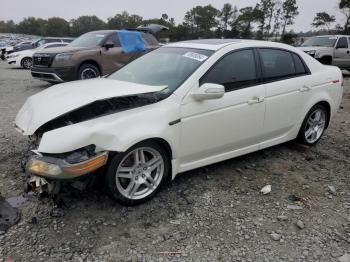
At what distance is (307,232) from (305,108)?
2149 mm

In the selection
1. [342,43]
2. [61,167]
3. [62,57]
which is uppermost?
[61,167]

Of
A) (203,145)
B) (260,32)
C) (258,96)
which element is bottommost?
(260,32)

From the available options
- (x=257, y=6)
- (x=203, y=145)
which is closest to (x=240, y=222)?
(x=203, y=145)

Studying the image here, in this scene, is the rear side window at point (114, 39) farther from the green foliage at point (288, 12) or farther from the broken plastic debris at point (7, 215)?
the green foliage at point (288, 12)

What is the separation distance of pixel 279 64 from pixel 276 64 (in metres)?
0.06

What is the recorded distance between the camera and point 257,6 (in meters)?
61.2

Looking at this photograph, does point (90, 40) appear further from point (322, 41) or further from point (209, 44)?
point (322, 41)

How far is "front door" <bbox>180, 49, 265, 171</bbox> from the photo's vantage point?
366 centimetres

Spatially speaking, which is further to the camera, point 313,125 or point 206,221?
point 313,125

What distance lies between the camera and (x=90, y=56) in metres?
9.78

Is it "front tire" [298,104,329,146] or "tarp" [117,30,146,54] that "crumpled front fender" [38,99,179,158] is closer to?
"front tire" [298,104,329,146]

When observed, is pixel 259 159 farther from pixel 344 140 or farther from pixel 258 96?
pixel 344 140

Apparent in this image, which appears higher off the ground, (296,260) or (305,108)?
(305,108)

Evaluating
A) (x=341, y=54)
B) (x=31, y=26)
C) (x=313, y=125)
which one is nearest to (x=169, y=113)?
(x=313, y=125)
